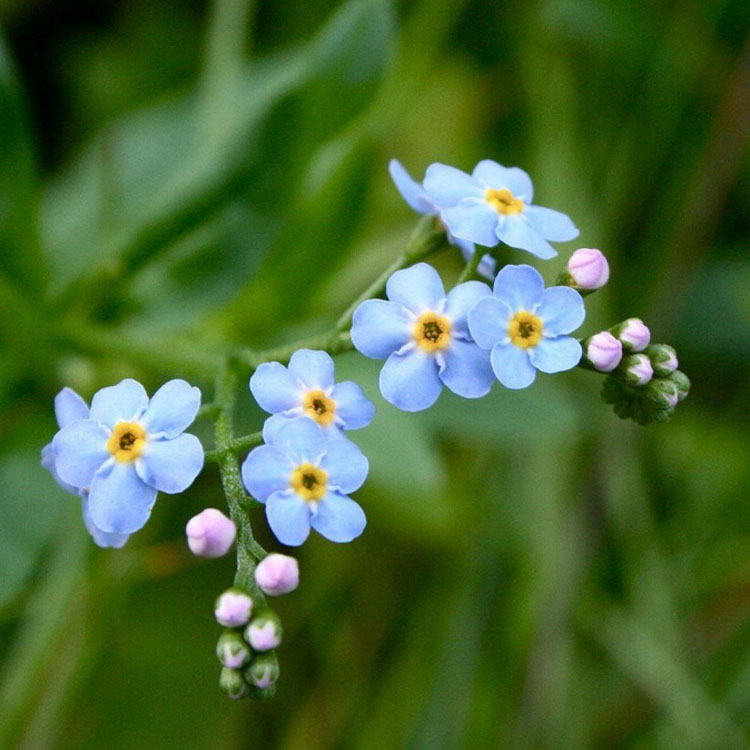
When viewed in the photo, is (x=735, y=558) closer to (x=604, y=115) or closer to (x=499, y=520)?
(x=499, y=520)

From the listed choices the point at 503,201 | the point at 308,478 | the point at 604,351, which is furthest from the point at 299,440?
the point at 503,201

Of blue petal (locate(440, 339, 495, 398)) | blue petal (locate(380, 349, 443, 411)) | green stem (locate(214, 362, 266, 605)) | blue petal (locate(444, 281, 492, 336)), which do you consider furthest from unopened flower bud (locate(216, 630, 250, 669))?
A: blue petal (locate(444, 281, 492, 336))

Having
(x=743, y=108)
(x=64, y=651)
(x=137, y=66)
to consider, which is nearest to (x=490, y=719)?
(x=64, y=651)

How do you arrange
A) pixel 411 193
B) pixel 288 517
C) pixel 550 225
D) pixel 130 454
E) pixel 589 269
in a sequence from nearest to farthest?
pixel 288 517
pixel 130 454
pixel 589 269
pixel 550 225
pixel 411 193

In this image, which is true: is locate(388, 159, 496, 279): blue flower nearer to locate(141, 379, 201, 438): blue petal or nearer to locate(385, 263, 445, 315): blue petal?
locate(385, 263, 445, 315): blue petal

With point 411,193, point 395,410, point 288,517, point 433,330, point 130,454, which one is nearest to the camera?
point 288,517

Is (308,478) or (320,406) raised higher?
(320,406)

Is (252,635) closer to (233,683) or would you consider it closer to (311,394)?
(233,683)
